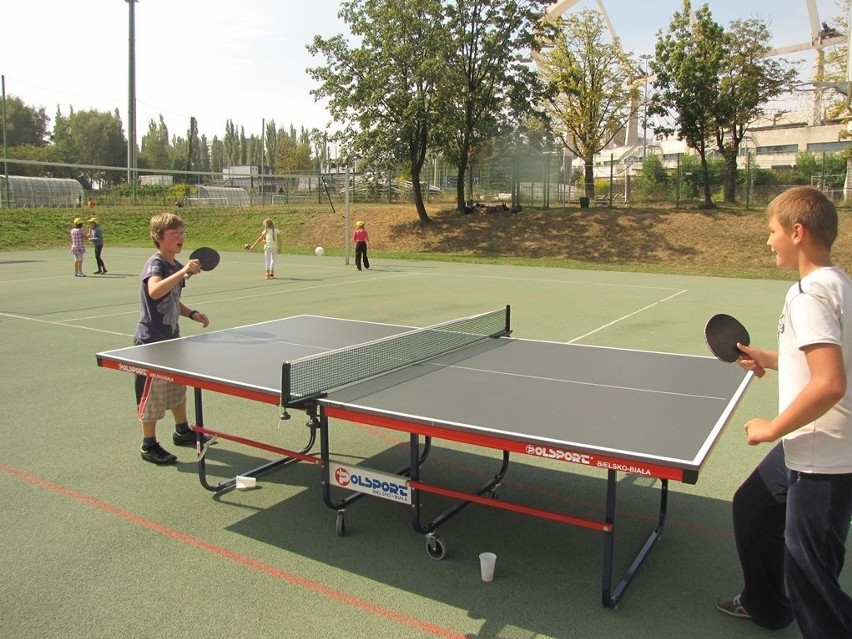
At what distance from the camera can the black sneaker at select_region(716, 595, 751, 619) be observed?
3.45 meters

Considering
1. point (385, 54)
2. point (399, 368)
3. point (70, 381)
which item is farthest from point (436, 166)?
point (399, 368)

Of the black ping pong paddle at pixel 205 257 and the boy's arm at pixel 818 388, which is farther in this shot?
the black ping pong paddle at pixel 205 257

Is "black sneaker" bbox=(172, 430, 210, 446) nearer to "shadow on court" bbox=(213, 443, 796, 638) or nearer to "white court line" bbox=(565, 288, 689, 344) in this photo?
"shadow on court" bbox=(213, 443, 796, 638)

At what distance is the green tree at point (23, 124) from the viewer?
90950 millimetres

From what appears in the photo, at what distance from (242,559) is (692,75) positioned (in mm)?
33899

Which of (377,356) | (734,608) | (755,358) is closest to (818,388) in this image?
(755,358)

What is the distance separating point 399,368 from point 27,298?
46.2 feet

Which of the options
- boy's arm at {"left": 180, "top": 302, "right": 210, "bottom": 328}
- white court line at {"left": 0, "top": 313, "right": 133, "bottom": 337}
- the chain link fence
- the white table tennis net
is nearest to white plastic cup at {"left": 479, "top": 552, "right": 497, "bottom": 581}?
the white table tennis net

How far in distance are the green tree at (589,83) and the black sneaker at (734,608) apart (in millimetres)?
43355

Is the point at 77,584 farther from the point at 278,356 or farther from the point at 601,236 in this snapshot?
the point at 601,236

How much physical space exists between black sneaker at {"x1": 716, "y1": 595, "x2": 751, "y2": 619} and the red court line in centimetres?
133

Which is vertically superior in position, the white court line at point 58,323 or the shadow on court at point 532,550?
the white court line at point 58,323

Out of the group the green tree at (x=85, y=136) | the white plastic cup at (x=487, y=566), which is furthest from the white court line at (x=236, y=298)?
the green tree at (x=85, y=136)

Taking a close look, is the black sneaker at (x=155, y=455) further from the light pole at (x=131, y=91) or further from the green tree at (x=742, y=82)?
the light pole at (x=131, y=91)
